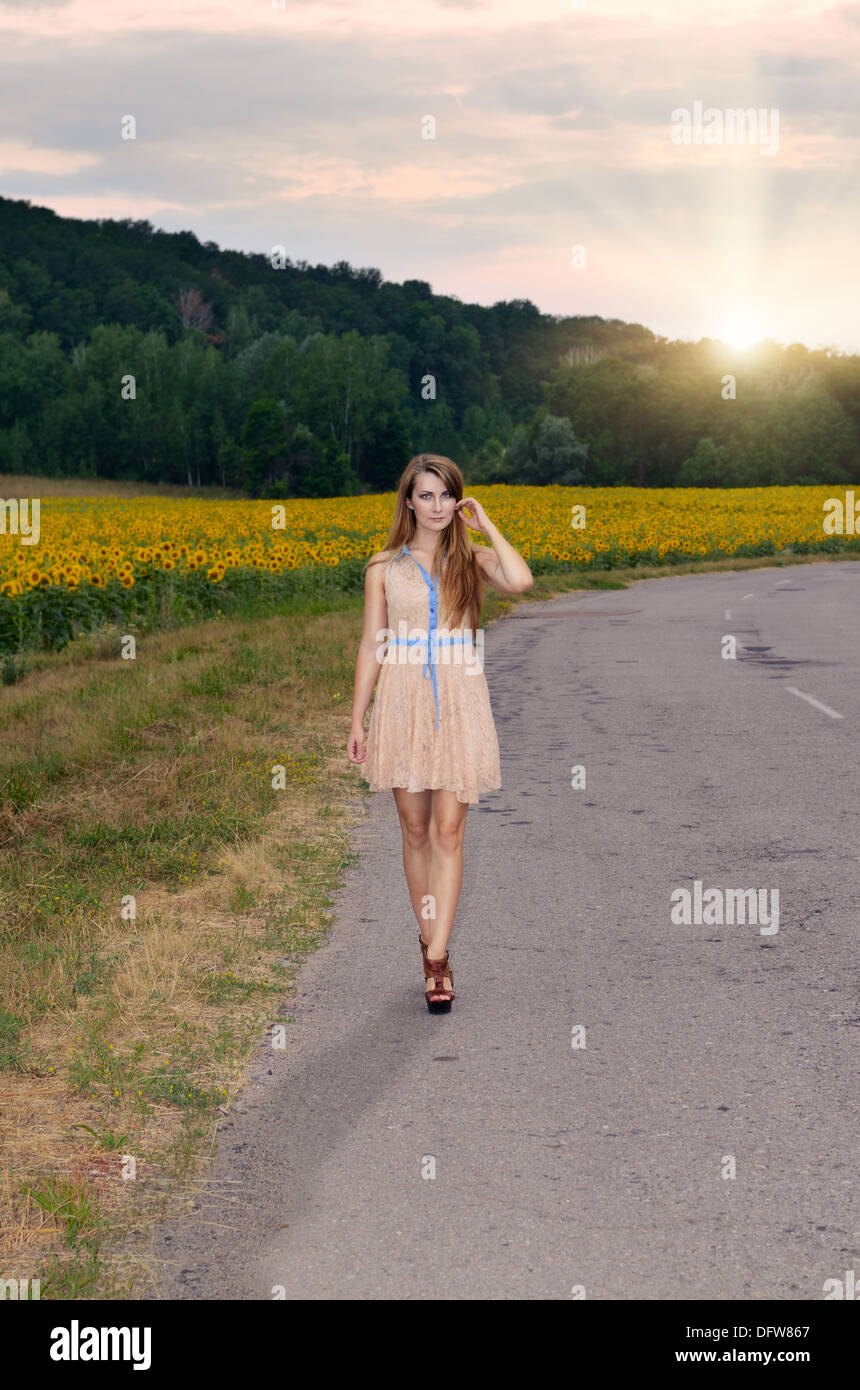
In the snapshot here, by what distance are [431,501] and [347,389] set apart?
303ft

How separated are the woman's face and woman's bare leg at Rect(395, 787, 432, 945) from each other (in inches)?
40.1

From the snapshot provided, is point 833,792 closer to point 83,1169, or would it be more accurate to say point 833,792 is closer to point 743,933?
point 743,933

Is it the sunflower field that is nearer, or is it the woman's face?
the woman's face

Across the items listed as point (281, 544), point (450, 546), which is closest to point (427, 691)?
point (450, 546)

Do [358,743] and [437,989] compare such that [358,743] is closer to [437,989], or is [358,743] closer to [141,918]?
[437,989]

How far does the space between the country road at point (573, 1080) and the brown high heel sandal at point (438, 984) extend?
7cm

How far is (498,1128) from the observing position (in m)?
4.13

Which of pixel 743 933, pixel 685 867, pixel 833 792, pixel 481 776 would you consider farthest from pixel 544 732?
pixel 481 776

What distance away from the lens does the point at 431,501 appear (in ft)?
16.8

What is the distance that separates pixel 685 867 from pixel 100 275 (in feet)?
437

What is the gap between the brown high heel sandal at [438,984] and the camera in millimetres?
5203

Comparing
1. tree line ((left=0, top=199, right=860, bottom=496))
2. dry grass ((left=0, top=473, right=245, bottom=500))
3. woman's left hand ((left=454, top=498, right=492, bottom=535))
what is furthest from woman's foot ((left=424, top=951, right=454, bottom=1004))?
tree line ((left=0, top=199, right=860, bottom=496))

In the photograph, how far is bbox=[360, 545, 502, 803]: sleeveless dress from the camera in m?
5.18

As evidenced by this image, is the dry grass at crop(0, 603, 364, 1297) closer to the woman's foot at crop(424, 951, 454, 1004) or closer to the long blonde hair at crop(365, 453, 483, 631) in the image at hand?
the woman's foot at crop(424, 951, 454, 1004)
